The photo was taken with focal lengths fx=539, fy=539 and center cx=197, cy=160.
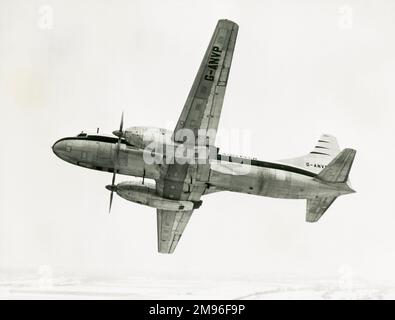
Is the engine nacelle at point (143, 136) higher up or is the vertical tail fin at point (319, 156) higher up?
the engine nacelle at point (143, 136)

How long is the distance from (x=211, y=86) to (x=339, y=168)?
434 inches

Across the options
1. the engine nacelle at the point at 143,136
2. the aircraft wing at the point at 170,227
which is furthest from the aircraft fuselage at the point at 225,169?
the aircraft wing at the point at 170,227

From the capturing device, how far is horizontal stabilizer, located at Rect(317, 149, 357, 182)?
3734cm

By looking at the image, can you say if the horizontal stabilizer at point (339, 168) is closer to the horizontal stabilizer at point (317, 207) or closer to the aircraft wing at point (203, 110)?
the horizontal stabilizer at point (317, 207)

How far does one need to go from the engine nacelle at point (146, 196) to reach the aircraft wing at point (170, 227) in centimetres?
407

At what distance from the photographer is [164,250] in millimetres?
46531

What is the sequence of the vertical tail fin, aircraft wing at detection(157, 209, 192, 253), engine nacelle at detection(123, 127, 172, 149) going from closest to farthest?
1. engine nacelle at detection(123, 127, 172, 149)
2. the vertical tail fin
3. aircraft wing at detection(157, 209, 192, 253)

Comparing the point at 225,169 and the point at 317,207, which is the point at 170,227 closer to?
the point at 225,169

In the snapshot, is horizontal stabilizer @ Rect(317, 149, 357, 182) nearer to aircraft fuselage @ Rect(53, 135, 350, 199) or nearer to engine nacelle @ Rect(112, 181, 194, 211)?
aircraft fuselage @ Rect(53, 135, 350, 199)

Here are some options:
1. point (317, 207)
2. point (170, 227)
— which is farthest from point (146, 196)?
point (317, 207)

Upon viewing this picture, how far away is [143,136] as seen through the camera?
1426 inches

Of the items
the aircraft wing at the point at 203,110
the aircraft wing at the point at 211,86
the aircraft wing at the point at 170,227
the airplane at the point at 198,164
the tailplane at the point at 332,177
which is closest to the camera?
the aircraft wing at the point at 211,86

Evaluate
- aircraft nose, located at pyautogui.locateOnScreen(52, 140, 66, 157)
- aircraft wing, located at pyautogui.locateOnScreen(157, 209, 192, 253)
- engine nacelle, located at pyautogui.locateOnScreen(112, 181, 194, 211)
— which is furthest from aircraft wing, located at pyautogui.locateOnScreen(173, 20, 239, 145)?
aircraft wing, located at pyautogui.locateOnScreen(157, 209, 192, 253)

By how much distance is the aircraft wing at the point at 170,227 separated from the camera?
45.4m
